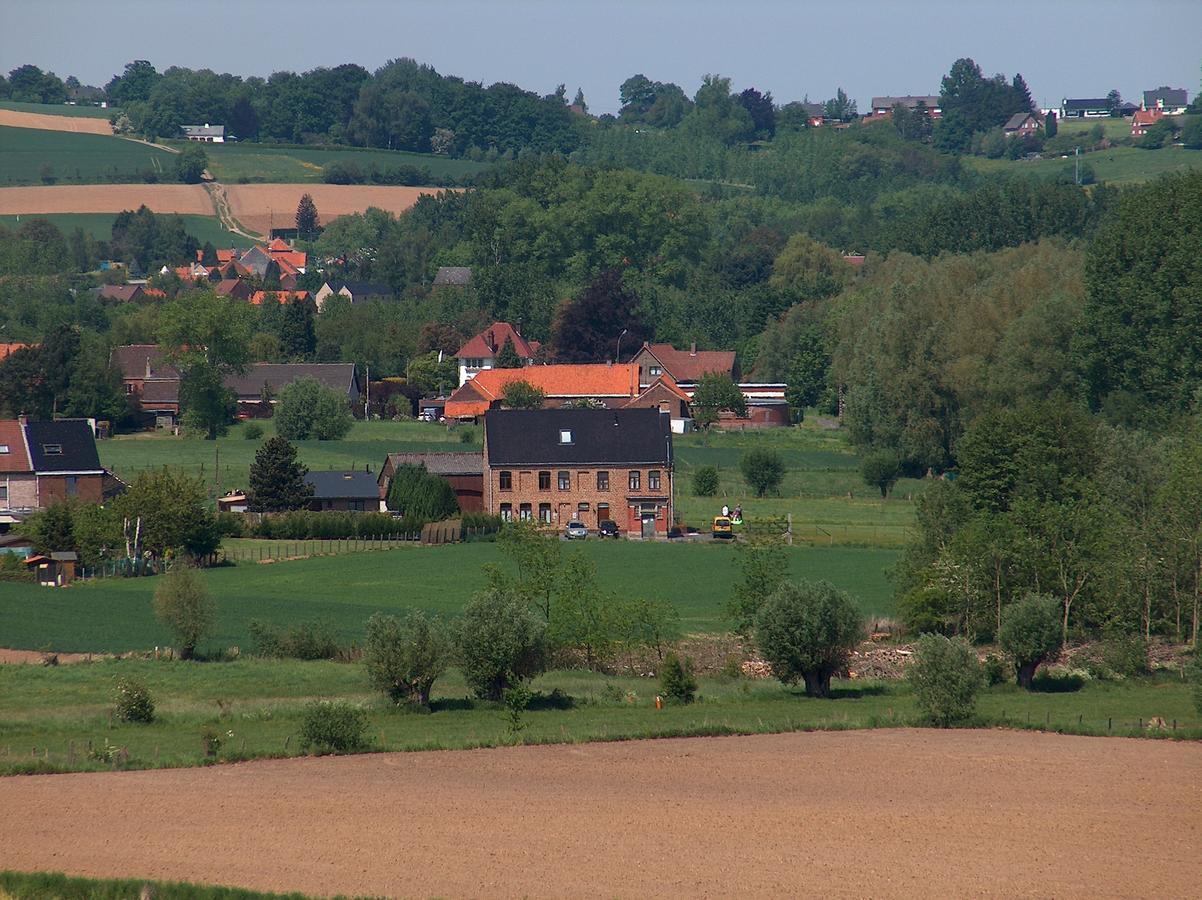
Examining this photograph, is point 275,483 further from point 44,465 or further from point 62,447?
point 44,465

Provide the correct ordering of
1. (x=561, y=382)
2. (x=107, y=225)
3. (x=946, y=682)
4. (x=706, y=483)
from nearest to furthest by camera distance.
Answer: (x=946, y=682) → (x=706, y=483) → (x=561, y=382) → (x=107, y=225)

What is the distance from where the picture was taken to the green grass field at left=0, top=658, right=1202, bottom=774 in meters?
32.9

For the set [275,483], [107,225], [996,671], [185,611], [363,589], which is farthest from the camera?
[107,225]

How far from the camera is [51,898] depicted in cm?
2303

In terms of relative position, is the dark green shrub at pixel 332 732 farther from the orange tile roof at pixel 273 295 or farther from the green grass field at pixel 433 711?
the orange tile roof at pixel 273 295

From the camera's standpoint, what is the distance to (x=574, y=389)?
10694 cm

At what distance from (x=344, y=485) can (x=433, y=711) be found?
125 feet

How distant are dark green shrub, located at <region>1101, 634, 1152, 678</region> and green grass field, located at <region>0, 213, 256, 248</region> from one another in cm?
15544

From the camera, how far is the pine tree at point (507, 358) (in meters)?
121

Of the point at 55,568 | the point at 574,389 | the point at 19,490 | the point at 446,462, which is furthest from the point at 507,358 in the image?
the point at 55,568

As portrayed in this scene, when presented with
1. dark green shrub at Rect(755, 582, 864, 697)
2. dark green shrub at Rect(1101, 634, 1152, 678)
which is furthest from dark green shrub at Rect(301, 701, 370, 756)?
dark green shrub at Rect(1101, 634, 1152, 678)

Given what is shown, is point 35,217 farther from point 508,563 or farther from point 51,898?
point 51,898

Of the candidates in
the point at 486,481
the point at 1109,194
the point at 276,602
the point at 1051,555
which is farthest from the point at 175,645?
the point at 1109,194

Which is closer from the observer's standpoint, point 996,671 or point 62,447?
point 996,671
